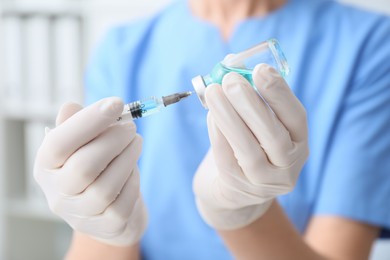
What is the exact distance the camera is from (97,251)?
899 millimetres

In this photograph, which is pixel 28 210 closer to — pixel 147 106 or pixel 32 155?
pixel 32 155

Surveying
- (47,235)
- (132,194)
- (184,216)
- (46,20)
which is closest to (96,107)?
(132,194)

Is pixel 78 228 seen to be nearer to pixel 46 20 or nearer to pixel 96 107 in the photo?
pixel 96 107

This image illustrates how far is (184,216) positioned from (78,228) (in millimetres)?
301

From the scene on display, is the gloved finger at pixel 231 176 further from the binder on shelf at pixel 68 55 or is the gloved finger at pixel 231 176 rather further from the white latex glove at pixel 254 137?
the binder on shelf at pixel 68 55

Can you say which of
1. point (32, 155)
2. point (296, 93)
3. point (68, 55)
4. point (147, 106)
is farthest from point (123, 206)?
point (32, 155)

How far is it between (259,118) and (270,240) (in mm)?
282

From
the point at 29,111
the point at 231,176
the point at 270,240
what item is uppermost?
the point at 29,111

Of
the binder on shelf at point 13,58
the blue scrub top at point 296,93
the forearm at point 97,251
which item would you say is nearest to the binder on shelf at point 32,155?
the binder on shelf at point 13,58

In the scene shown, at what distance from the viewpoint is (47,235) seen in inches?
80.7

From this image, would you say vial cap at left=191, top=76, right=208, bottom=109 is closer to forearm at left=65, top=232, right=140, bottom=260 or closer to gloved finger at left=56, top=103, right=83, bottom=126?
gloved finger at left=56, top=103, right=83, bottom=126

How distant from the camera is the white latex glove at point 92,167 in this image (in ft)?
2.12

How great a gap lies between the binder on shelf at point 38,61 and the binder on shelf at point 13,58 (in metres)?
0.03

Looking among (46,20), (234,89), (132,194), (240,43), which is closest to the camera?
(234,89)
